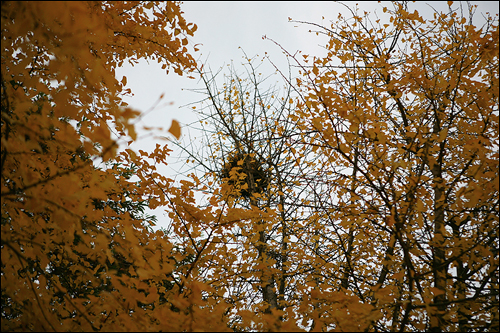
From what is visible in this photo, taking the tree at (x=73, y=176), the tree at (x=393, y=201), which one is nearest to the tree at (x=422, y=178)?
the tree at (x=393, y=201)

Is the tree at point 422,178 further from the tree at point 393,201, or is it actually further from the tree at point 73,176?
the tree at point 73,176

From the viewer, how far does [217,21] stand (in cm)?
441

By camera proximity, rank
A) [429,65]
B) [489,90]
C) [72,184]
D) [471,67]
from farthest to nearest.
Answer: [429,65] < [471,67] < [489,90] < [72,184]

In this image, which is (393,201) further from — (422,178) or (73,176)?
(73,176)

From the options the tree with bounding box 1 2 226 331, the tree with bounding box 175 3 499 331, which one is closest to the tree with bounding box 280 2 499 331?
the tree with bounding box 175 3 499 331

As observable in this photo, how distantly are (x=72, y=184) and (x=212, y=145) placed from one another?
4.25 metres

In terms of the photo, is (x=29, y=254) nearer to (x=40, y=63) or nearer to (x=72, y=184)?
(x=72, y=184)

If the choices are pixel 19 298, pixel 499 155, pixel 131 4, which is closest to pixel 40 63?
pixel 131 4

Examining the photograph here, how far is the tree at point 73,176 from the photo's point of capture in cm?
107

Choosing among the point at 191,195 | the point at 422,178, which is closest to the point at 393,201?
the point at 422,178

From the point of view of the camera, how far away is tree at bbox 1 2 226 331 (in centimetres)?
107

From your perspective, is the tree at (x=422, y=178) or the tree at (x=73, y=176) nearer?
the tree at (x=73, y=176)

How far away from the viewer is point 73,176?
109 centimetres

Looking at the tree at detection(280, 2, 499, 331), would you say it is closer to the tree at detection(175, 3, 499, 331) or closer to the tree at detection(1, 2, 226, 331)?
the tree at detection(175, 3, 499, 331)
